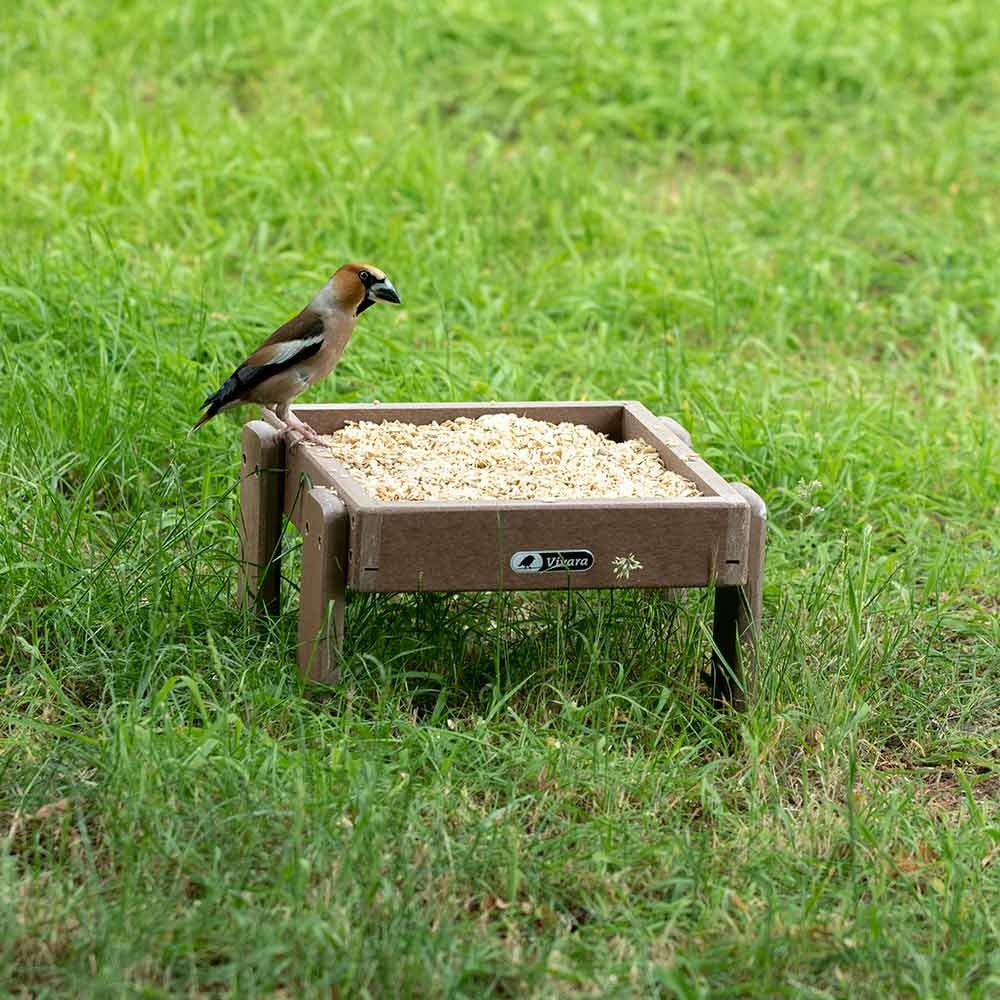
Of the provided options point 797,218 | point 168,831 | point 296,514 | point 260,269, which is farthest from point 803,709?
point 797,218

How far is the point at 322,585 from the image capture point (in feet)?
12.5

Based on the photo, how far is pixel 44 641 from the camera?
4195mm

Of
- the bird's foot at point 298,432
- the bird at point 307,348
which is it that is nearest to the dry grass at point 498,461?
the bird's foot at point 298,432

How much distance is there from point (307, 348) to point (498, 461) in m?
0.54

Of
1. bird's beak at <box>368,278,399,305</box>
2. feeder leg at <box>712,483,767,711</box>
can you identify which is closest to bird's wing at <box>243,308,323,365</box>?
bird's beak at <box>368,278,399,305</box>

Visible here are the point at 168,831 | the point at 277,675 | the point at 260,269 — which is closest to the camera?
the point at 168,831

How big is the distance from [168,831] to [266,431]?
3.94ft

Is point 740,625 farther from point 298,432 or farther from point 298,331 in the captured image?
point 298,331

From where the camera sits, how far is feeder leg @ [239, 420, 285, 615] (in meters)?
4.26

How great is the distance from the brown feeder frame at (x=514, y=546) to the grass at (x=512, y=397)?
13 centimetres

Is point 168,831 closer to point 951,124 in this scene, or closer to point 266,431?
point 266,431

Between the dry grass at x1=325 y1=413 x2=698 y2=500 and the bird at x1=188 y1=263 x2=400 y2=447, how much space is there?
15 cm

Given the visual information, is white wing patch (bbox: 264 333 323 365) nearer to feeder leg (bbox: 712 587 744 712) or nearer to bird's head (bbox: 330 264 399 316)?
bird's head (bbox: 330 264 399 316)

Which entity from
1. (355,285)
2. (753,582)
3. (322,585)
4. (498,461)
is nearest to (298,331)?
(355,285)
